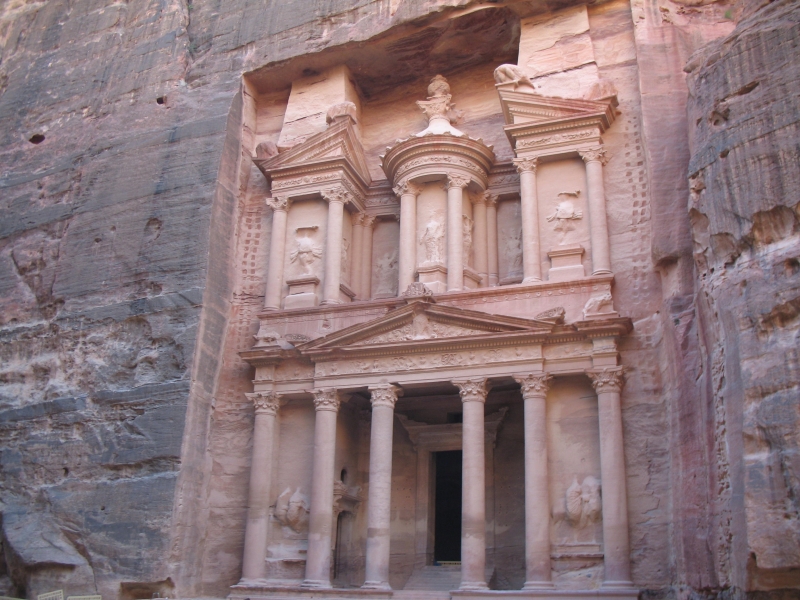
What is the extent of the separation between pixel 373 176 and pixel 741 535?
36.0 feet

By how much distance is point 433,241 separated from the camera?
15.6m

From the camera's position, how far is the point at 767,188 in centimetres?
992

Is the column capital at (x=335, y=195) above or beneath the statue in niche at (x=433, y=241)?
above

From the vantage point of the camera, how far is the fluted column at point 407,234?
1534 cm

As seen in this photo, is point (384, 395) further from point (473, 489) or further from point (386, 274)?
point (386, 274)

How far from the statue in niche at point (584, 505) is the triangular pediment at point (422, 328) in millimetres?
2442

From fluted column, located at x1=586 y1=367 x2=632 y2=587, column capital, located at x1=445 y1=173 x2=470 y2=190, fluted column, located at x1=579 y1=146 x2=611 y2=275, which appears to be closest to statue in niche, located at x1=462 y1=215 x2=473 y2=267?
column capital, located at x1=445 y1=173 x2=470 y2=190

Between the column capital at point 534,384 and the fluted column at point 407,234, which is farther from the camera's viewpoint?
the fluted column at point 407,234

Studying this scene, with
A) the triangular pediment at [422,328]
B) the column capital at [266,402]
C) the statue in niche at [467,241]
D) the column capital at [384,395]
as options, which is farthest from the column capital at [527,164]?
the column capital at [266,402]

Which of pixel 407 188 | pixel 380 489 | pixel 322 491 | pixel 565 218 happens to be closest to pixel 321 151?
pixel 407 188

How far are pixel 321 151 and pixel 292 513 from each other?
Answer: 6826 mm

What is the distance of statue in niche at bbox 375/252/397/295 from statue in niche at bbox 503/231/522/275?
2.26m

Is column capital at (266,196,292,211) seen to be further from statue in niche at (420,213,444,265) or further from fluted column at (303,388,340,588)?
fluted column at (303,388,340,588)

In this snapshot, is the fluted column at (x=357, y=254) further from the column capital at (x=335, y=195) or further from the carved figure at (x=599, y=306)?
the carved figure at (x=599, y=306)
